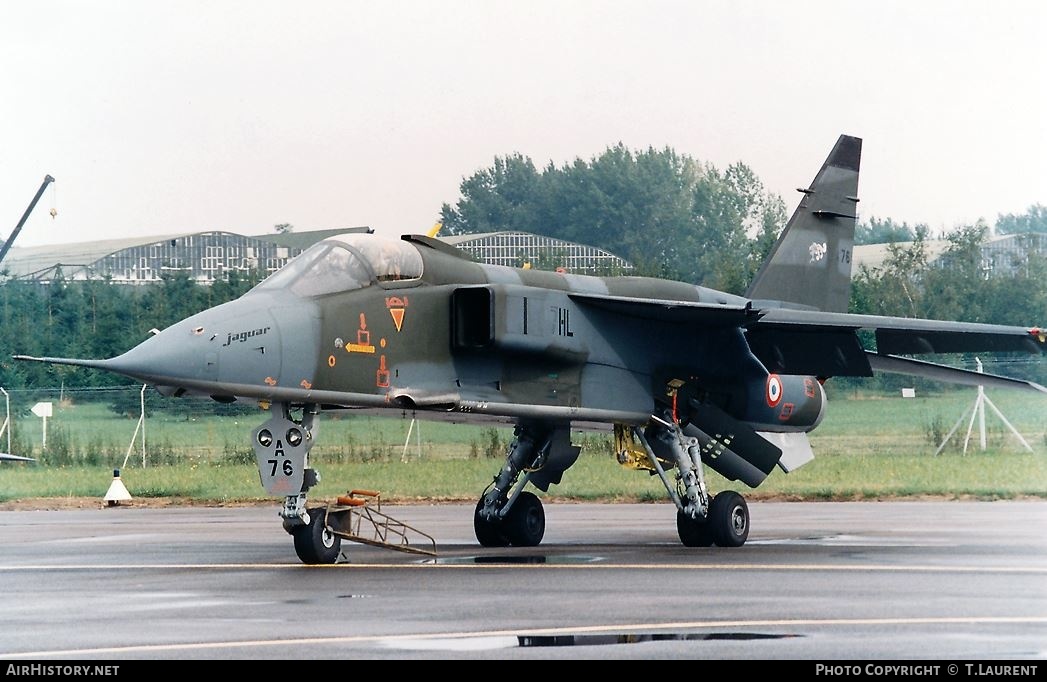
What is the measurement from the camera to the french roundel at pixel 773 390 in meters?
18.0

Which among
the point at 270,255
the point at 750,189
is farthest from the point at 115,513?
the point at 750,189

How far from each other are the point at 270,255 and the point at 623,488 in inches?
848

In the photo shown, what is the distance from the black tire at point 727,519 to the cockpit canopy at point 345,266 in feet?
13.7

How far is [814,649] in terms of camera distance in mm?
8758

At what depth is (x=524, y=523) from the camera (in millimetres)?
17531

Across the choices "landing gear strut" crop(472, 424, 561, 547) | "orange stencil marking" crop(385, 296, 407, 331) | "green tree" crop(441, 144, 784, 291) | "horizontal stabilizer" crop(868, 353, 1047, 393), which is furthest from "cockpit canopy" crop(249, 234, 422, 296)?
"green tree" crop(441, 144, 784, 291)

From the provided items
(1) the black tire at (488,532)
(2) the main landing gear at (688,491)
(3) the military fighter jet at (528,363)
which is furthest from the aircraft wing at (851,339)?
(1) the black tire at (488,532)

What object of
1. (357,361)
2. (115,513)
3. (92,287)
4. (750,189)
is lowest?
(115,513)

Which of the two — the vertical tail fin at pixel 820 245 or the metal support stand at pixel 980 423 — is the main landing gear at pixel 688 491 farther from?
the metal support stand at pixel 980 423

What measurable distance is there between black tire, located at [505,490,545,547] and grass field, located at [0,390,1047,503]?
248 inches

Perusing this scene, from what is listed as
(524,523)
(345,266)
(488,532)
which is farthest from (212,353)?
(524,523)

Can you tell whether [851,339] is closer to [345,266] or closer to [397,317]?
[397,317]

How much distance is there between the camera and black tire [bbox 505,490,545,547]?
17.5 m

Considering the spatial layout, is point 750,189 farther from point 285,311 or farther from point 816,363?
point 285,311
